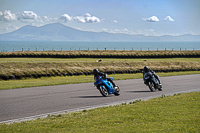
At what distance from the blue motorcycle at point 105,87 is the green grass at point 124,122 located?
4.85 m

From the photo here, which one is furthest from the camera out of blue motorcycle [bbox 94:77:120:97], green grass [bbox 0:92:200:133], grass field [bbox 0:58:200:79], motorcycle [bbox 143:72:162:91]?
grass field [bbox 0:58:200:79]

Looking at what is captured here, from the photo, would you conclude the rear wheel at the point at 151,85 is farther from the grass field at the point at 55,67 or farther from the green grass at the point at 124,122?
the grass field at the point at 55,67

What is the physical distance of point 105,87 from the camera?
17.2 metres

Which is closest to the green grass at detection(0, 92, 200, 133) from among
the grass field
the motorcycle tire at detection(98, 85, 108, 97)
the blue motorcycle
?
the blue motorcycle

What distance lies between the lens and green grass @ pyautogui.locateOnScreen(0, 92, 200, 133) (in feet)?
28.0

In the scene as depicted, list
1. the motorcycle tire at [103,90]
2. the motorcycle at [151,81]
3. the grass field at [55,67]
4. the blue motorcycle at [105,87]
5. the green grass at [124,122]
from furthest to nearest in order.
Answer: the grass field at [55,67], the motorcycle at [151,81], the motorcycle tire at [103,90], the blue motorcycle at [105,87], the green grass at [124,122]

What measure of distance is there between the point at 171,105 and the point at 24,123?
5740mm

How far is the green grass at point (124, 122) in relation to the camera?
336 inches

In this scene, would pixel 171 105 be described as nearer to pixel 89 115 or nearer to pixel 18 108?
pixel 89 115

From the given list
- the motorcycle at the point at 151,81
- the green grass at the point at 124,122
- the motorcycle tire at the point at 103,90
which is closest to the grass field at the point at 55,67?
the motorcycle at the point at 151,81

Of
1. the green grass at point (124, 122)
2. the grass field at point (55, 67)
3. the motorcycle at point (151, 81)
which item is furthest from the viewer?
the grass field at point (55, 67)

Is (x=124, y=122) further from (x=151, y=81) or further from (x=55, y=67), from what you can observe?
(x=55, y=67)

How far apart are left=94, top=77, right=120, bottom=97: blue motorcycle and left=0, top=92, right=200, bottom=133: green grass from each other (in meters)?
4.85

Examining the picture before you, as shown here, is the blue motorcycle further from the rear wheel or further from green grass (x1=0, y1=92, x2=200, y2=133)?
green grass (x1=0, y1=92, x2=200, y2=133)
